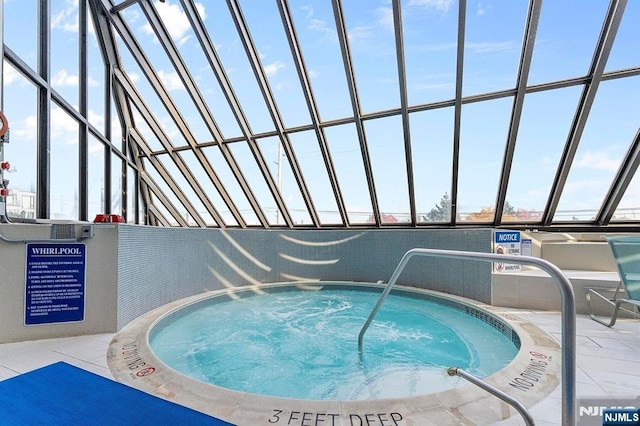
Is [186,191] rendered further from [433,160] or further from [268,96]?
[433,160]

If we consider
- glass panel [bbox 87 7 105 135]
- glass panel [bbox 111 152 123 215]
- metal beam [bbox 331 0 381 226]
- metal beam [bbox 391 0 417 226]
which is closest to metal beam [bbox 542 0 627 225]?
metal beam [bbox 391 0 417 226]

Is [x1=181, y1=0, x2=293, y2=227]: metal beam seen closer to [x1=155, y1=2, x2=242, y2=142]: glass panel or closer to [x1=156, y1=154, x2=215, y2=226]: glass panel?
[x1=155, y1=2, x2=242, y2=142]: glass panel

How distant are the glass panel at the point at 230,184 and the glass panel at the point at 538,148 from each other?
561 cm

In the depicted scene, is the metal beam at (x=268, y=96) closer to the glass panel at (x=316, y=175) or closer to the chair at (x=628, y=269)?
the glass panel at (x=316, y=175)

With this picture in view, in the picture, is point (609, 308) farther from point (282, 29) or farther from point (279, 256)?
point (282, 29)

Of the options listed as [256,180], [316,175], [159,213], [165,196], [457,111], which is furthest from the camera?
[159,213]

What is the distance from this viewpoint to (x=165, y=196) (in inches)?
330

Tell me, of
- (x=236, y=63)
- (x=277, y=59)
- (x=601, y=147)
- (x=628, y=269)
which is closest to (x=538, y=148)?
(x=601, y=147)

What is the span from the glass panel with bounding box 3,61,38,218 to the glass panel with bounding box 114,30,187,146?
2.87m

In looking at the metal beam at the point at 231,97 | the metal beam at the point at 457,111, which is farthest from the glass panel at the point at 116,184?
the metal beam at the point at 457,111

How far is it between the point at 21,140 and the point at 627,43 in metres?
7.09

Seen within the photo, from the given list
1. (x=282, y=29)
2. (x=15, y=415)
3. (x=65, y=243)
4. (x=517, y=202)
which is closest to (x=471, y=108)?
(x=517, y=202)

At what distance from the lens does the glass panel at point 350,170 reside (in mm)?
5945

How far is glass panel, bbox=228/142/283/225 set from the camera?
22.3 feet
